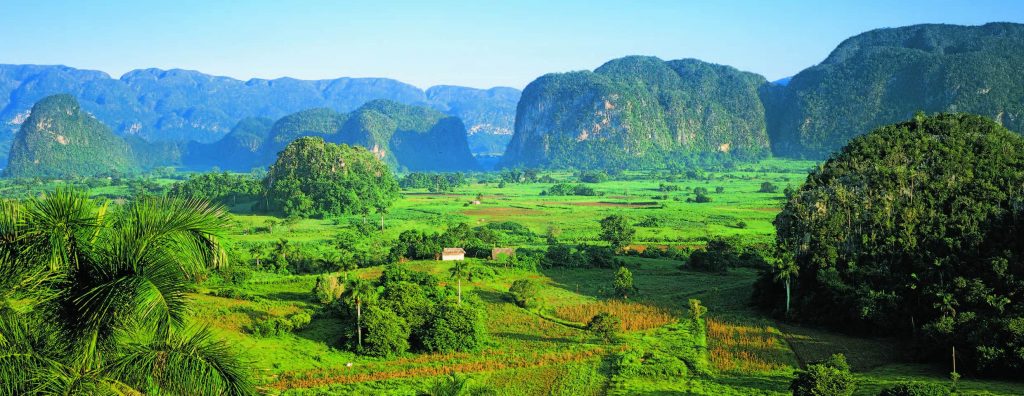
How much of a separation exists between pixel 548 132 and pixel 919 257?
161 meters

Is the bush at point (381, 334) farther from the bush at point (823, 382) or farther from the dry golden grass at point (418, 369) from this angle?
the bush at point (823, 382)

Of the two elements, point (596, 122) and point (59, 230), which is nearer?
point (59, 230)

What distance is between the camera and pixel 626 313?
A: 32.2 m

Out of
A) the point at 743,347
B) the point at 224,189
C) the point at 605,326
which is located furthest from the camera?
the point at 224,189

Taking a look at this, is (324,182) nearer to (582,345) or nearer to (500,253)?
(500,253)

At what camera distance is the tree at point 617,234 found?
51719 millimetres

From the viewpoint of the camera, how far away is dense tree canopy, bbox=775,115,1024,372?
26.8 m

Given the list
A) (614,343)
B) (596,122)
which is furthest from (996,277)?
(596,122)

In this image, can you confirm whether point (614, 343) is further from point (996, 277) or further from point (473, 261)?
point (473, 261)

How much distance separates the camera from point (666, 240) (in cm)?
5619

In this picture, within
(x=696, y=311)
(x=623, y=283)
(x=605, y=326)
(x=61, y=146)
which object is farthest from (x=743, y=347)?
(x=61, y=146)

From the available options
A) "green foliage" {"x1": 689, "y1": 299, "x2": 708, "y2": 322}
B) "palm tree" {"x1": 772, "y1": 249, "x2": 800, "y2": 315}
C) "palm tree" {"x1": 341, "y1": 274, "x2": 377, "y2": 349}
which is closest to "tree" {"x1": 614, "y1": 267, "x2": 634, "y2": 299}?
"green foliage" {"x1": 689, "y1": 299, "x2": 708, "y2": 322}

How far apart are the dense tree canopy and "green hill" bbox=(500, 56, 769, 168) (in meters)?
137

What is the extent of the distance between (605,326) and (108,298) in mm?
22594
